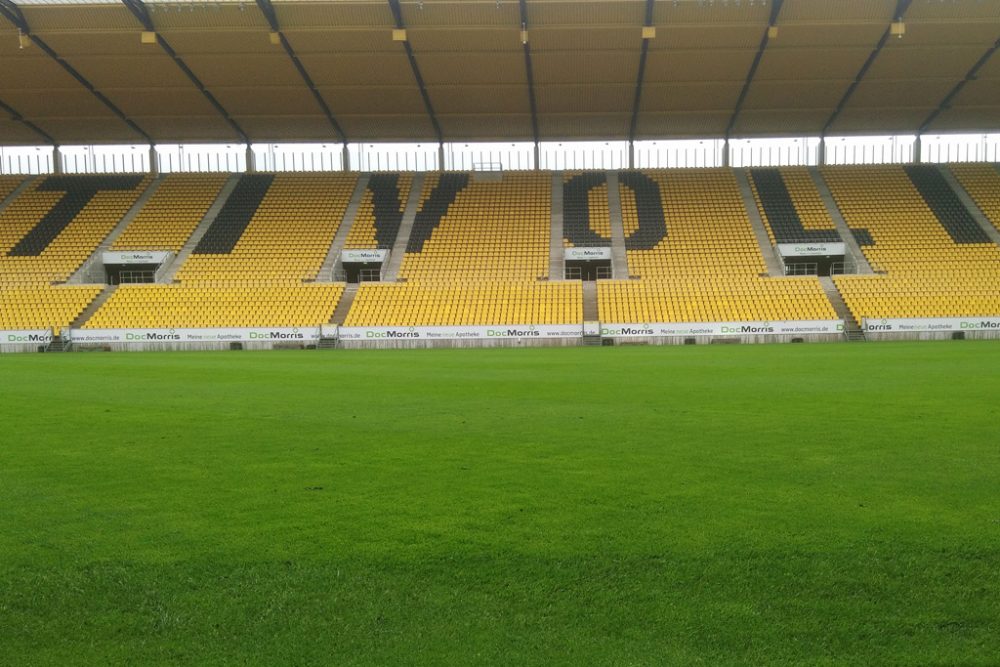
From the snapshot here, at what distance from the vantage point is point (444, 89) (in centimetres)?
3294

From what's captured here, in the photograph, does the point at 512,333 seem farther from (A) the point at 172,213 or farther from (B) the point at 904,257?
(A) the point at 172,213

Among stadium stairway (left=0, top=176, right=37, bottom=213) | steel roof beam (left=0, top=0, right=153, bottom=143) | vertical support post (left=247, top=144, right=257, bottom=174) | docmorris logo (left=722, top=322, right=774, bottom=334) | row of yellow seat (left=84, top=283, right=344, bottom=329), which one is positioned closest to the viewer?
docmorris logo (left=722, top=322, right=774, bottom=334)

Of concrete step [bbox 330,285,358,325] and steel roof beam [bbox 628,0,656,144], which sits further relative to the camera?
concrete step [bbox 330,285,358,325]

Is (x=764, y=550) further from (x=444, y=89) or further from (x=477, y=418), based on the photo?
(x=444, y=89)

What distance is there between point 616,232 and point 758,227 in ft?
23.2

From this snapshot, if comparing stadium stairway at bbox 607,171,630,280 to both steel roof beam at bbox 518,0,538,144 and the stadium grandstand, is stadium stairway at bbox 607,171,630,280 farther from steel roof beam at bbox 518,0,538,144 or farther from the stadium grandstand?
steel roof beam at bbox 518,0,538,144

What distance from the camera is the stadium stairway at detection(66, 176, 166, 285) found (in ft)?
109

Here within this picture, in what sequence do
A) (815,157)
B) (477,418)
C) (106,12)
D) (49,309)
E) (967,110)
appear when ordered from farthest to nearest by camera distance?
(815,157), (967,110), (49,309), (106,12), (477,418)

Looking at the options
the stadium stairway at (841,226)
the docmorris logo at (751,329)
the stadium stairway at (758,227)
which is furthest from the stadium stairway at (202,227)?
the stadium stairway at (841,226)

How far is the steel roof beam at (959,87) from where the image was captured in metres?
29.6

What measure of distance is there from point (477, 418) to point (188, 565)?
4371 mm

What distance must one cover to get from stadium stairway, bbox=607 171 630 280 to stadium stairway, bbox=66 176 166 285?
2475 cm

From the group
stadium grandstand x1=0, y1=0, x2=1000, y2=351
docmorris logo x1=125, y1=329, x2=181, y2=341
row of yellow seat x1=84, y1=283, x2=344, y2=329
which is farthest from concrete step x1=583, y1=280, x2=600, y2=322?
docmorris logo x1=125, y1=329, x2=181, y2=341

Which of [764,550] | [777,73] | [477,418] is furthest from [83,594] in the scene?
[777,73]
